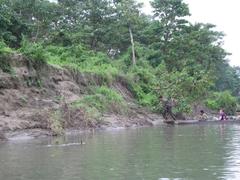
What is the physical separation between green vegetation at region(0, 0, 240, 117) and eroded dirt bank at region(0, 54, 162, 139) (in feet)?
3.25

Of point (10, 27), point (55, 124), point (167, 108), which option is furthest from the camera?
point (167, 108)

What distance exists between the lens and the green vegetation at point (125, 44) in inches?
1374

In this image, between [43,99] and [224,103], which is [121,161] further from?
[224,103]

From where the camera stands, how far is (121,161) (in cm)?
1252

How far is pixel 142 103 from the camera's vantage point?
3603 centimetres

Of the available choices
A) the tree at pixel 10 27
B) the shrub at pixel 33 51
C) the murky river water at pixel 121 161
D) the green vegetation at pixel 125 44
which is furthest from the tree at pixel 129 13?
the murky river water at pixel 121 161

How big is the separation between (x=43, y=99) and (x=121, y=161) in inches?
542

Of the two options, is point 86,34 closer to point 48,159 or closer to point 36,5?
point 36,5

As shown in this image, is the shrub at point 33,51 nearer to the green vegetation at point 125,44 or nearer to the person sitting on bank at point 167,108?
the green vegetation at point 125,44

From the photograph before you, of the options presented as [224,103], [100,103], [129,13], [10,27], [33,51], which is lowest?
[100,103]

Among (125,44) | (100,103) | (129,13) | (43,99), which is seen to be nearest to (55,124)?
(43,99)

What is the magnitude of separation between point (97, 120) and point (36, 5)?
19901mm

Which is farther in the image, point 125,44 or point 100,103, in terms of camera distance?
point 125,44

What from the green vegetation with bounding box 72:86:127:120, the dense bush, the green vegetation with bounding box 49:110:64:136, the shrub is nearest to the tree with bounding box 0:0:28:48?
the shrub
